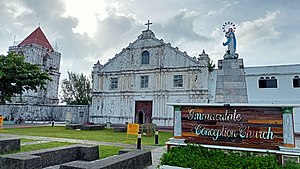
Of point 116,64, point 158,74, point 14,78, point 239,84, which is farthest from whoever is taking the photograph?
point 116,64

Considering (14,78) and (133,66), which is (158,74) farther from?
(14,78)

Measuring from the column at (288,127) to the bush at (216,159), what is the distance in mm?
479

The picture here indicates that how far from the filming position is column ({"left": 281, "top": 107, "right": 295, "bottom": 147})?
525cm

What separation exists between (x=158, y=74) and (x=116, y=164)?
19.9 m

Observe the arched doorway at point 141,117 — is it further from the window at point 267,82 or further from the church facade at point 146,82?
the window at point 267,82

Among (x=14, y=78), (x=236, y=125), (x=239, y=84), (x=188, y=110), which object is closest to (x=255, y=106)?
(x=236, y=125)

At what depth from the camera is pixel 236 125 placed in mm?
5809

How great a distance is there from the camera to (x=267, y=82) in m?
22.0

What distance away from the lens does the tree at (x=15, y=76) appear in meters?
22.5

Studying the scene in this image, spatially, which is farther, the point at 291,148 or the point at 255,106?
the point at 255,106

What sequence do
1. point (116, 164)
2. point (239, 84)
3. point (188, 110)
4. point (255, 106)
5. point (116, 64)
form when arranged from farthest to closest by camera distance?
point (116, 64) < point (239, 84) < point (188, 110) < point (255, 106) < point (116, 164)

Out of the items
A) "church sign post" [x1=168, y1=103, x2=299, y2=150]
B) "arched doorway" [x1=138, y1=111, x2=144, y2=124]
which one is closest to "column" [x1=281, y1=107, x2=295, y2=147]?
"church sign post" [x1=168, y1=103, x2=299, y2=150]

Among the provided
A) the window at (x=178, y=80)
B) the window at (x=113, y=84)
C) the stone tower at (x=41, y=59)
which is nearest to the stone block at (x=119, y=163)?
the window at (x=178, y=80)

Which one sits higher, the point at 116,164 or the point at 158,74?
the point at 158,74
